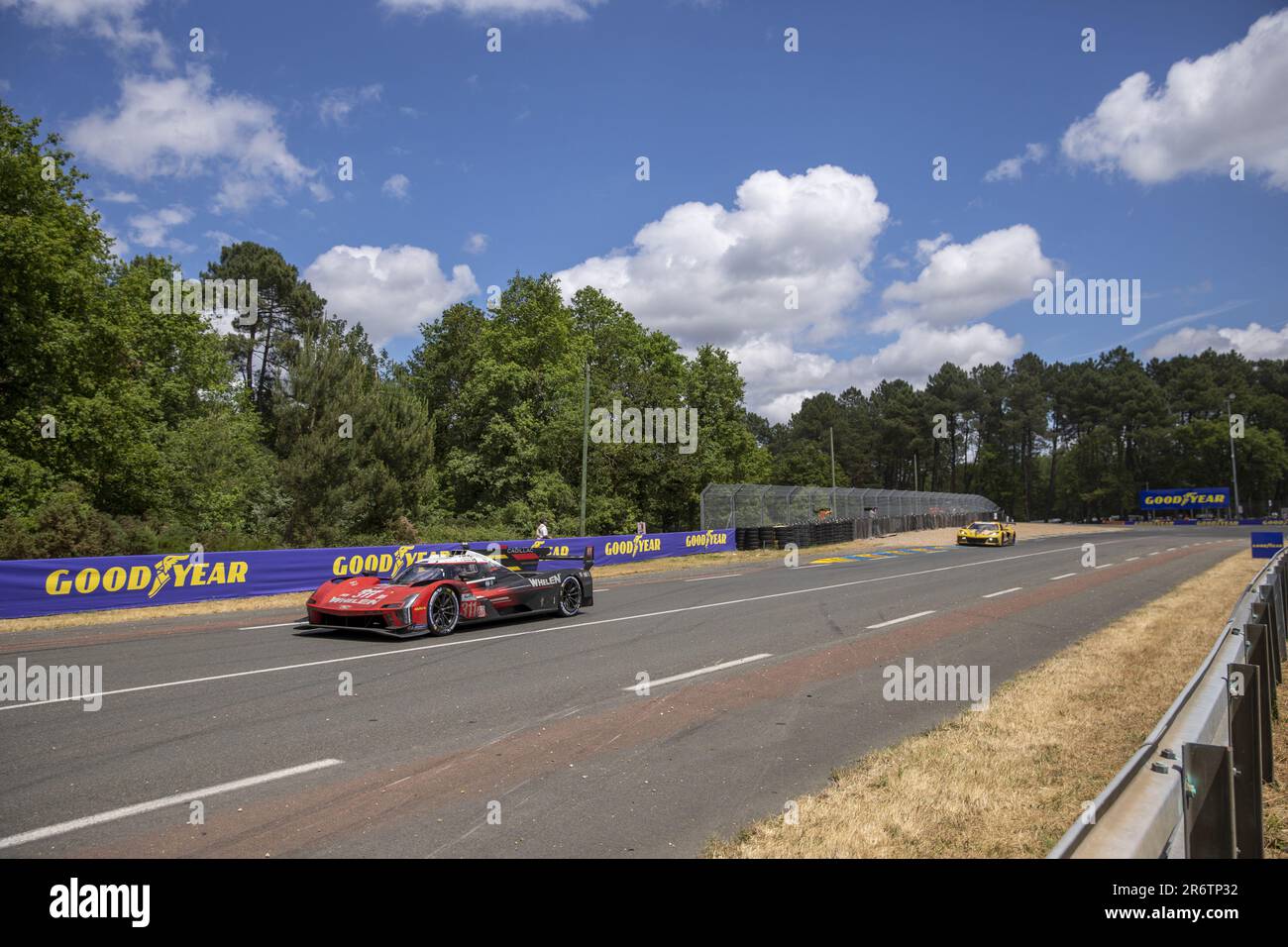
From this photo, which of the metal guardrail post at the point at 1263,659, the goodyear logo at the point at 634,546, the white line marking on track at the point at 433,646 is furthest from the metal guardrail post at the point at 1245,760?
the goodyear logo at the point at 634,546

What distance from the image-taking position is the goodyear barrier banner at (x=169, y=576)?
1534 centimetres

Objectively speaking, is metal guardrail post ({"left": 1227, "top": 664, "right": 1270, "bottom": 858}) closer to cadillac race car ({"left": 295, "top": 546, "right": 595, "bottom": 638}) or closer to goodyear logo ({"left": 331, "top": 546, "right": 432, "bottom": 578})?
cadillac race car ({"left": 295, "top": 546, "right": 595, "bottom": 638})

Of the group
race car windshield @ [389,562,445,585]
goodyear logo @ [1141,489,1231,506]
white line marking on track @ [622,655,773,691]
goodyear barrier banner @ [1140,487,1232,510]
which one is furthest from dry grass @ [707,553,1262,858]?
goodyear barrier banner @ [1140,487,1232,510]

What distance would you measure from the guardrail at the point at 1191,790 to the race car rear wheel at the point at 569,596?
428 inches

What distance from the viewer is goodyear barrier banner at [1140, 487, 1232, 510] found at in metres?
81.7

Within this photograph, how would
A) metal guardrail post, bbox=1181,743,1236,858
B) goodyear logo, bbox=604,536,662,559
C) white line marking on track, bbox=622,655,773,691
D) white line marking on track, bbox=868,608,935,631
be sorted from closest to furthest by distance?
metal guardrail post, bbox=1181,743,1236,858
white line marking on track, bbox=622,655,773,691
white line marking on track, bbox=868,608,935,631
goodyear logo, bbox=604,536,662,559

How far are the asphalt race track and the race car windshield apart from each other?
99 centimetres

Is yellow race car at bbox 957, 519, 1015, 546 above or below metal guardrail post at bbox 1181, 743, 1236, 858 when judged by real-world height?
below

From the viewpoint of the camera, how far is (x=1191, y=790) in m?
2.91

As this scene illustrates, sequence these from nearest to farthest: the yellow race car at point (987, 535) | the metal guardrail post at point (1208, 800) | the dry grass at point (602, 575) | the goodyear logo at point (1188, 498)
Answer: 1. the metal guardrail post at point (1208, 800)
2. the dry grass at point (602, 575)
3. the yellow race car at point (987, 535)
4. the goodyear logo at point (1188, 498)

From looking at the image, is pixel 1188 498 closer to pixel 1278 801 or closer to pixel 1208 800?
pixel 1278 801

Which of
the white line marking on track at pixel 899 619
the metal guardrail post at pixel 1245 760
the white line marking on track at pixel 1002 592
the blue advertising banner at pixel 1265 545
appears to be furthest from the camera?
the blue advertising banner at pixel 1265 545

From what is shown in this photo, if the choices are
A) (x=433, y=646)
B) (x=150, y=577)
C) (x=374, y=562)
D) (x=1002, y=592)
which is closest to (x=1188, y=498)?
(x=1002, y=592)

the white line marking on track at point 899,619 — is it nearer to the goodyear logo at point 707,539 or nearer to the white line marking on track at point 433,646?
the white line marking on track at point 433,646
